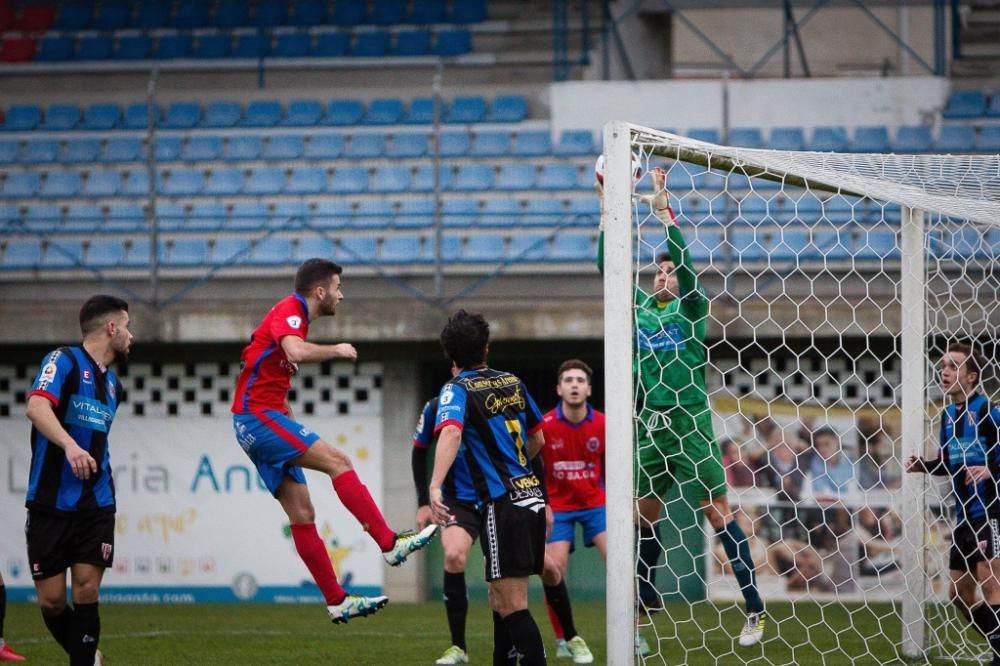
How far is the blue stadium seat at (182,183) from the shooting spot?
16406mm

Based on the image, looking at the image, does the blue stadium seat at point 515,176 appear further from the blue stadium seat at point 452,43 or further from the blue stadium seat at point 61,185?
the blue stadium seat at point 61,185

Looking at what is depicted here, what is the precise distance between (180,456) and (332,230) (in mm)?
3045

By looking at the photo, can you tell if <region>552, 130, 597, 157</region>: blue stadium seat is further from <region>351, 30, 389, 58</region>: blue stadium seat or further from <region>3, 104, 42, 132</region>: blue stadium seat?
<region>3, 104, 42, 132</region>: blue stadium seat

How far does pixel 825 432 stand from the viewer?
14.4 meters

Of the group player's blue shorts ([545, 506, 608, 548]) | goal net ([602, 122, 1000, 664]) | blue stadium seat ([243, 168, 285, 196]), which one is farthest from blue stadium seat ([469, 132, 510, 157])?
player's blue shorts ([545, 506, 608, 548])

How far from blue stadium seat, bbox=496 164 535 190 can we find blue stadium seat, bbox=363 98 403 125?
1724mm

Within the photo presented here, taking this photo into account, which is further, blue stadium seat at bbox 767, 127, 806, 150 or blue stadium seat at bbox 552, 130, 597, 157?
blue stadium seat at bbox 552, 130, 597, 157

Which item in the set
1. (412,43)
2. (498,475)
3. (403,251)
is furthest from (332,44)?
(498,475)

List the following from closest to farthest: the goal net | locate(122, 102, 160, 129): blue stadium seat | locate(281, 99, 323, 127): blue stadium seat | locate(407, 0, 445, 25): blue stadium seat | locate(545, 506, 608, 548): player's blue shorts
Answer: the goal net, locate(545, 506, 608, 548): player's blue shorts, locate(281, 99, 323, 127): blue stadium seat, locate(122, 102, 160, 129): blue stadium seat, locate(407, 0, 445, 25): blue stadium seat

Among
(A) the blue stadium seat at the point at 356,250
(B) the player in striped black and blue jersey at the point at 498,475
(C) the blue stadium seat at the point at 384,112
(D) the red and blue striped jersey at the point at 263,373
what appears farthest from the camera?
(C) the blue stadium seat at the point at 384,112

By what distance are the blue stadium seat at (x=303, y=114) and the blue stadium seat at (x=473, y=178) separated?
2145 mm

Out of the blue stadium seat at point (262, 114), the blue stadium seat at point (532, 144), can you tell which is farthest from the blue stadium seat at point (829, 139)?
the blue stadium seat at point (262, 114)

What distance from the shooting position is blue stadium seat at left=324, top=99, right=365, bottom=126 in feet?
56.1

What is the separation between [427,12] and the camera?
1948 cm
